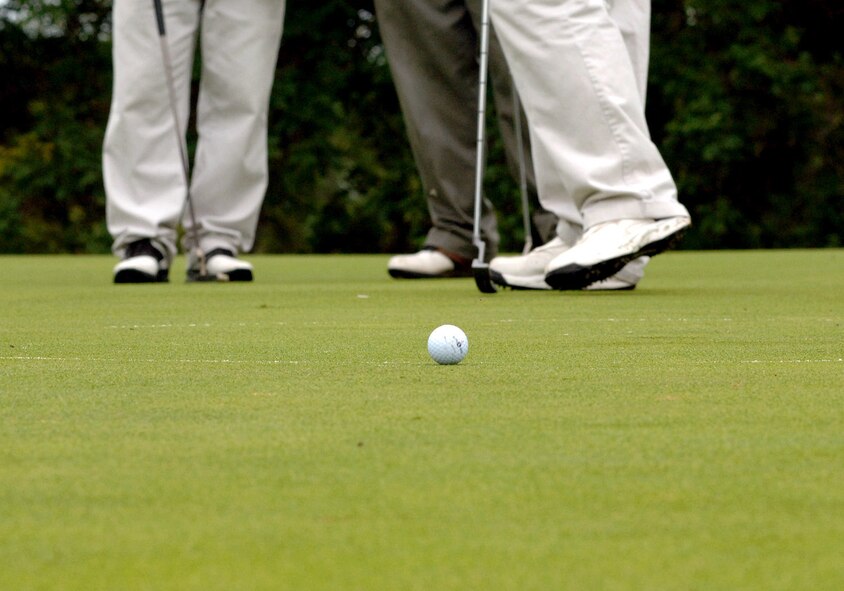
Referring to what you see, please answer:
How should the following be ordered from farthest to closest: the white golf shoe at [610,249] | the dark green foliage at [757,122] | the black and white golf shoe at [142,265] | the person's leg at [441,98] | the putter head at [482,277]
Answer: the dark green foliage at [757,122]
the person's leg at [441,98]
the black and white golf shoe at [142,265]
the putter head at [482,277]
the white golf shoe at [610,249]

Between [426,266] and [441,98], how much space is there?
23.3 inches

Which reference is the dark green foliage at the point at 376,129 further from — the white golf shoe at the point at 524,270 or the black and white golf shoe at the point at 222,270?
the white golf shoe at the point at 524,270

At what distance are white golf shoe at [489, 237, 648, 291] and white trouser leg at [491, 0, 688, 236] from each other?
0.36 metres

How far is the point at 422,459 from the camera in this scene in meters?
1.45

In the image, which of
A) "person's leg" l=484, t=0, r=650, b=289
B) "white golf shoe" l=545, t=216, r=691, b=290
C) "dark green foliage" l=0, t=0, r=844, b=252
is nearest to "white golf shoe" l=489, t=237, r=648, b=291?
"person's leg" l=484, t=0, r=650, b=289

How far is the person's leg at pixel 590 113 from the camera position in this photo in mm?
4008

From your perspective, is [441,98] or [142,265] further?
[441,98]

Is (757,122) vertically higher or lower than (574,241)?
lower

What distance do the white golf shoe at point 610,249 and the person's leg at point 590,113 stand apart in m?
0.04

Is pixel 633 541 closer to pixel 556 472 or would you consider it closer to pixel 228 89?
pixel 556 472

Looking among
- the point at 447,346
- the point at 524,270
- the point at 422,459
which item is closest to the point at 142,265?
the point at 524,270

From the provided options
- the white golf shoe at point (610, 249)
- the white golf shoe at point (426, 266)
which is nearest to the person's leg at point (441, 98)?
the white golf shoe at point (426, 266)

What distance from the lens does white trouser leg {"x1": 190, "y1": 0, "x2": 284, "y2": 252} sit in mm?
5477

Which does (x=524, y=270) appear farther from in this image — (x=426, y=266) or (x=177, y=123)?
(x=177, y=123)
